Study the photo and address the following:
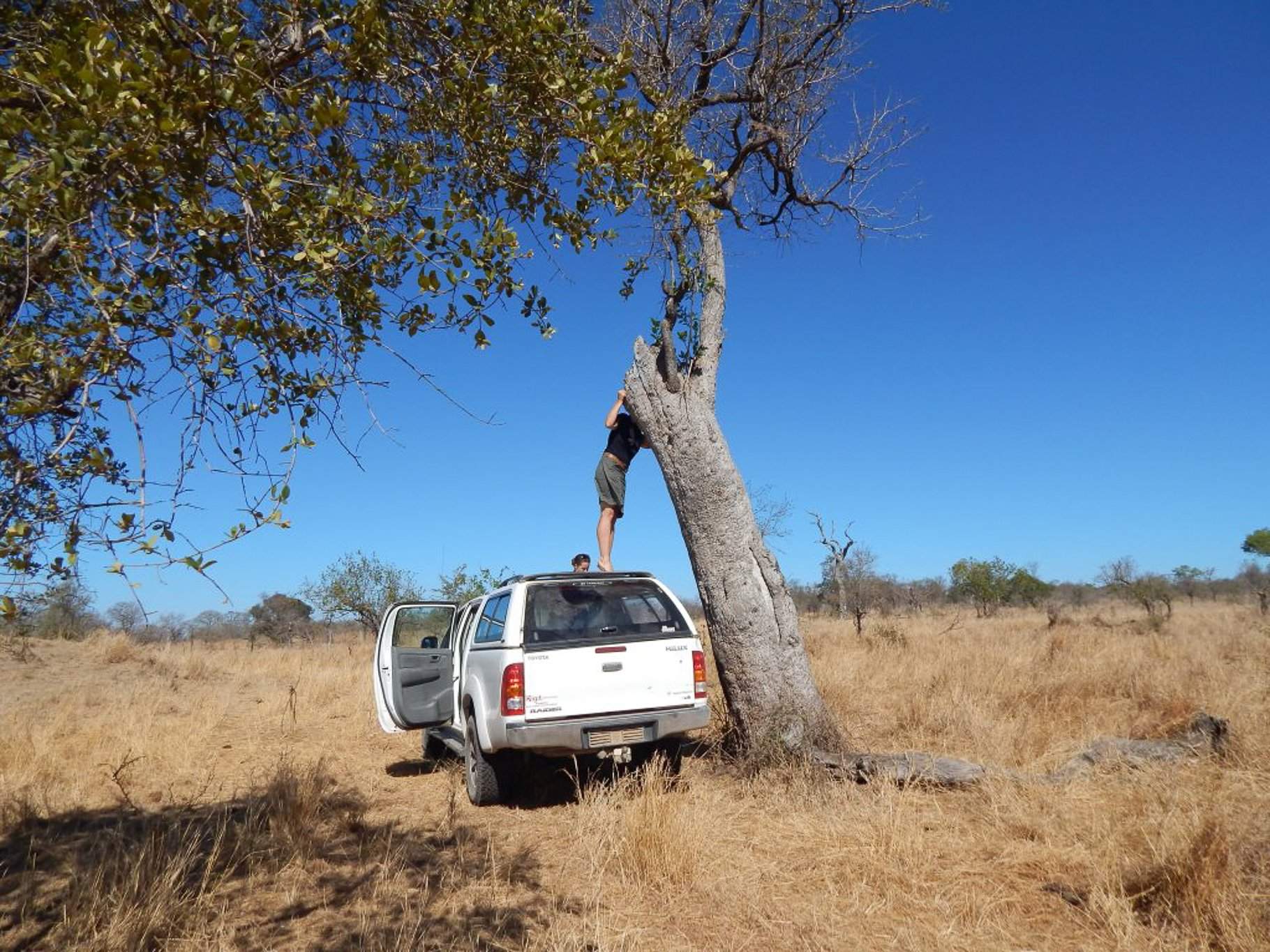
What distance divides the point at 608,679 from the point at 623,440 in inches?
133

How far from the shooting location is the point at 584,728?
6227 millimetres

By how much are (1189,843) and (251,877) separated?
5002 mm

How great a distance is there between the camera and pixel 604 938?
3771mm

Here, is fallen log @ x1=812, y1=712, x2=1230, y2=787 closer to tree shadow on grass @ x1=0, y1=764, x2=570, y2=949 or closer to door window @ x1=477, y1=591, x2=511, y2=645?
tree shadow on grass @ x1=0, y1=764, x2=570, y2=949

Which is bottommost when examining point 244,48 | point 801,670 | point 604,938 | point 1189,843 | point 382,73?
point 604,938

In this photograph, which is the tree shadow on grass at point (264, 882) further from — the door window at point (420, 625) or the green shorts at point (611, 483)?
the door window at point (420, 625)

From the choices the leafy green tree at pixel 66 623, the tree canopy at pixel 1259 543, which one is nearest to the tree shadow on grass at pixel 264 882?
the leafy green tree at pixel 66 623

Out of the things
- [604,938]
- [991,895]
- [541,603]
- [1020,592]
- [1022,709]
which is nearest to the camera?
[604,938]

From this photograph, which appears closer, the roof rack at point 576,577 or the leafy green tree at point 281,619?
the roof rack at point 576,577

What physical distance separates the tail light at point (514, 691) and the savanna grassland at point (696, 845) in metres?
0.82

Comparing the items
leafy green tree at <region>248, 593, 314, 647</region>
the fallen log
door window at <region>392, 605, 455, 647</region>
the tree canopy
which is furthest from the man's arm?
the tree canopy

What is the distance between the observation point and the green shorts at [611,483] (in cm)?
899

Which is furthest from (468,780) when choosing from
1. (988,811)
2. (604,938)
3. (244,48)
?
(244,48)

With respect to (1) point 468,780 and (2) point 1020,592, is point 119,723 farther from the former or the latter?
(2) point 1020,592
